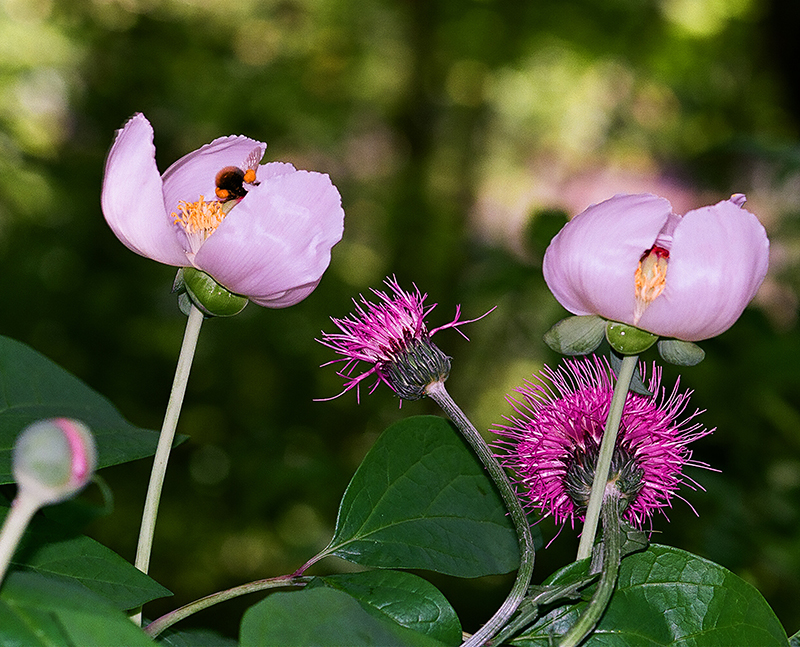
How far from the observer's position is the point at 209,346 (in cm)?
200

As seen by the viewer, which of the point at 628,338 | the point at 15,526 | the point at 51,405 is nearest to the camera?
the point at 15,526

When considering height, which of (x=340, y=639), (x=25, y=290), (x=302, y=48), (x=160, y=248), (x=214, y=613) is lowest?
(x=214, y=613)

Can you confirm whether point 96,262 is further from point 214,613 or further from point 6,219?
point 214,613

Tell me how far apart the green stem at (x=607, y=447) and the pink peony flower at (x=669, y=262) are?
0.06 ft

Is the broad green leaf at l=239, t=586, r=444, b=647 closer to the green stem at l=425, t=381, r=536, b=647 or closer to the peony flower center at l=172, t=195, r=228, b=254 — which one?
the green stem at l=425, t=381, r=536, b=647

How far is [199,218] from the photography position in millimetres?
404

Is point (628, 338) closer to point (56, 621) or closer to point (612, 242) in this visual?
point (612, 242)

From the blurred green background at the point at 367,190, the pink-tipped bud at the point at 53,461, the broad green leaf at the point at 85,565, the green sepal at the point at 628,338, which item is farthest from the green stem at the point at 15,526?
the blurred green background at the point at 367,190

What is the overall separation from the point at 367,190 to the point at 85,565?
7.39ft

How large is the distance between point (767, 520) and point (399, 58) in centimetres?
182

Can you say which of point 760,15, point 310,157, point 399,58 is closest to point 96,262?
point 310,157

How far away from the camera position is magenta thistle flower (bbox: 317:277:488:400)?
36cm

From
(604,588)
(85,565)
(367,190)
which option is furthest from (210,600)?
(367,190)

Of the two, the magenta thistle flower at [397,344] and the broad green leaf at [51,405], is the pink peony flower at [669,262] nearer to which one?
the magenta thistle flower at [397,344]
